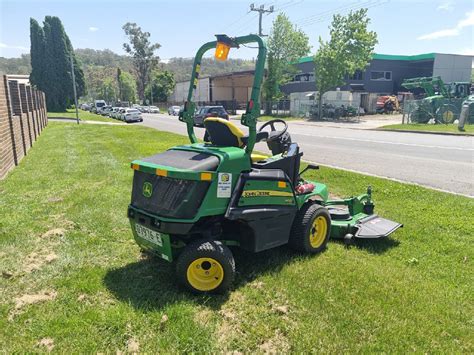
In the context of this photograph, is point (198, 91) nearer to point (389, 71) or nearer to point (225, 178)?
point (389, 71)

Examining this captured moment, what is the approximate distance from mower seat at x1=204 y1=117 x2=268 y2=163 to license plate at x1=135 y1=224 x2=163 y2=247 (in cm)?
114

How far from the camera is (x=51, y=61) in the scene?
48.4 metres

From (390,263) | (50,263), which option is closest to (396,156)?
(390,263)

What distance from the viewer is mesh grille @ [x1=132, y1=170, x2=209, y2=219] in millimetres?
3248

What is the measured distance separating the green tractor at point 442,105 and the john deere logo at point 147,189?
87.3 ft

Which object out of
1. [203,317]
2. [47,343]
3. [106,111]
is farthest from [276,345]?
[106,111]

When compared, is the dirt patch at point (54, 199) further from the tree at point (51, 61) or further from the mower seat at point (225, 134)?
the tree at point (51, 61)

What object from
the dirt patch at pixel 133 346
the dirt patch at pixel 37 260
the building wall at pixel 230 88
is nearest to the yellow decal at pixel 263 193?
the dirt patch at pixel 133 346

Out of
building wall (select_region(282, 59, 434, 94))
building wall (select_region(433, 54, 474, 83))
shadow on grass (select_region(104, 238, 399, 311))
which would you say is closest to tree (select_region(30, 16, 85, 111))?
building wall (select_region(282, 59, 434, 94))

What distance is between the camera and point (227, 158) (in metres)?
3.36

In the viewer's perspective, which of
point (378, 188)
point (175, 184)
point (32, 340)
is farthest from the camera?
point (378, 188)

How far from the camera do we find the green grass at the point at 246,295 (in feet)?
9.02

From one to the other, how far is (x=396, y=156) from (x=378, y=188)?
5111 mm

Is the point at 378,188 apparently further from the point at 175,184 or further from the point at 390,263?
the point at 175,184
